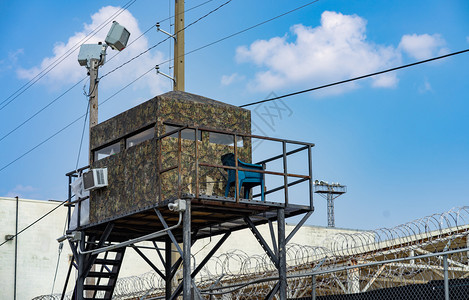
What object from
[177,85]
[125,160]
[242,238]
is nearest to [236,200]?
[125,160]

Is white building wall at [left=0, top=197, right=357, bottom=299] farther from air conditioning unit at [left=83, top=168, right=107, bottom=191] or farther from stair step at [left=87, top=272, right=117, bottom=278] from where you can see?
air conditioning unit at [left=83, top=168, right=107, bottom=191]

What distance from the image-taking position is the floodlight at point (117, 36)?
21.1m

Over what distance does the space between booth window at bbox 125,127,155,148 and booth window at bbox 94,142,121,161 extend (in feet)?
1.70

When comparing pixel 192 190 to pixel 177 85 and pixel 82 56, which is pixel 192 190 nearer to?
pixel 177 85

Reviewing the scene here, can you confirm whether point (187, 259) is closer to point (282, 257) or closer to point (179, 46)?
point (282, 257)

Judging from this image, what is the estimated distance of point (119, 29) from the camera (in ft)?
69.3

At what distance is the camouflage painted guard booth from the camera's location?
14859 mm

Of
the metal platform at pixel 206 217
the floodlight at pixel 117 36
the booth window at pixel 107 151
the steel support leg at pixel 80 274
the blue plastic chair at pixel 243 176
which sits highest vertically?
the floodlight at pixel 117 36

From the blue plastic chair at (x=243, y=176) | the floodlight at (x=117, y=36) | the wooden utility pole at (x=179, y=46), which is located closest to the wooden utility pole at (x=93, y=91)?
the floodlight at (x=117, y=36)

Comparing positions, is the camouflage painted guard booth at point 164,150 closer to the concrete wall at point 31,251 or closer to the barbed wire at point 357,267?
the barbed wire at point 357,267

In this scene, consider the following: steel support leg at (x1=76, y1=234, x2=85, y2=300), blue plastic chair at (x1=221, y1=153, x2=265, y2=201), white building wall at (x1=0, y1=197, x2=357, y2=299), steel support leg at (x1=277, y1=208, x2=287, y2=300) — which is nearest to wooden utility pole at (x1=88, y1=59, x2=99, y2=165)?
steel support leg at (x1=76, y1=234, x2=85, y2=300)

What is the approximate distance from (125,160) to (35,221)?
18345 millimetres

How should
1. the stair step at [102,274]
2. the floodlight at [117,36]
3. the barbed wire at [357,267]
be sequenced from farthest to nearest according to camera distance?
the floodlight at [117,36] < the stair step at [102,274] < the barbed wire at [357,267]

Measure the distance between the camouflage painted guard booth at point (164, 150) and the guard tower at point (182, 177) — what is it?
0.07 feet
